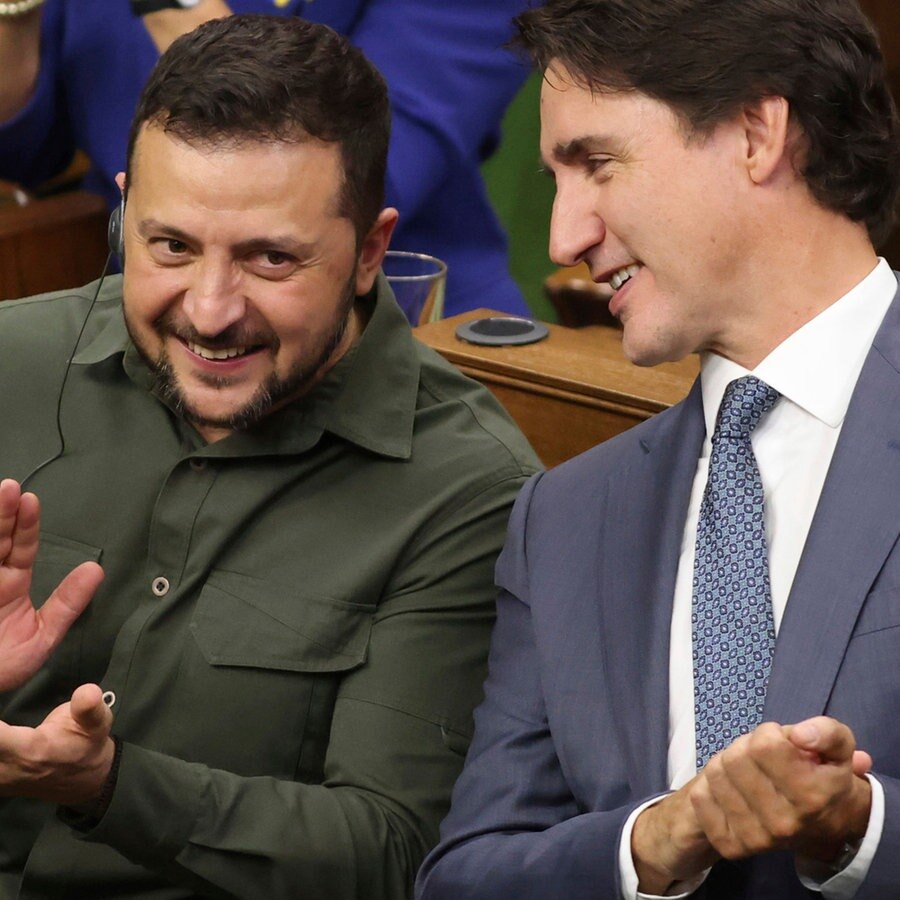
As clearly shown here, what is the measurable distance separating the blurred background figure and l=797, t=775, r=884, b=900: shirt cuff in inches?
63.1

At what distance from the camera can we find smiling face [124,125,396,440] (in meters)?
1.49

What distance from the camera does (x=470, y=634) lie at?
5.06 feet

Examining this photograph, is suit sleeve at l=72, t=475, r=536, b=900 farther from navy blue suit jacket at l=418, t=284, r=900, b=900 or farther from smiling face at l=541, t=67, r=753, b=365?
smiling face at l=541, t=67, r=753, b=365

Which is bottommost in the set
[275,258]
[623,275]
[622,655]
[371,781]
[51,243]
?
[51,243]

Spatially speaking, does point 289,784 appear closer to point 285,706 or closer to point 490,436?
point 285,706

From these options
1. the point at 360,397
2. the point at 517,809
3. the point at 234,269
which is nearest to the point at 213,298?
the point at 234,269

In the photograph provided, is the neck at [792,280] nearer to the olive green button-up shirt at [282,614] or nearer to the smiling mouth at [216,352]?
the olive green button-up shirt at [282,614]

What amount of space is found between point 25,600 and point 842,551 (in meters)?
0.70

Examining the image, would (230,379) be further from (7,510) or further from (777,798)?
(777,798)

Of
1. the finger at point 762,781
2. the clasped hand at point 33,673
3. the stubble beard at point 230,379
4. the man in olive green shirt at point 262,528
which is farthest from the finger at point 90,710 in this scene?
the finger at point 762,781

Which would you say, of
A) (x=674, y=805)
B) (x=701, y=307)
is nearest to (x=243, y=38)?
(x=701, y=307)

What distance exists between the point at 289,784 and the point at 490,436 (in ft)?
1.24

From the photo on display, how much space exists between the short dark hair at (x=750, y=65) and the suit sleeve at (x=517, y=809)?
0.36 metres

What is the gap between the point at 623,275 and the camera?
1369mm
